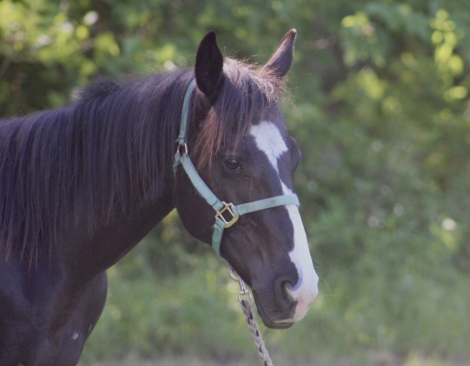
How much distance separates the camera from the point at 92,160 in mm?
2170

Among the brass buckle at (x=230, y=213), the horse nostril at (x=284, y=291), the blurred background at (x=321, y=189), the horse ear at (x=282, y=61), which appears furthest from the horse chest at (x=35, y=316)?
the blurred background at (x=321, y=189)

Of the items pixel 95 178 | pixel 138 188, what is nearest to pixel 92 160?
pixel 95 178

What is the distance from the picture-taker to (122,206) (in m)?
2.16

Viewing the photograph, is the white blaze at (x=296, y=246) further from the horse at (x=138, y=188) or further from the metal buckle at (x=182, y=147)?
the metal buckle at (x=182, y=147)

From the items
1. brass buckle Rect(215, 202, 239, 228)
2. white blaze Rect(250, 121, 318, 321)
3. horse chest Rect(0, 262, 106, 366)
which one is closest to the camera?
white blaze Rect(250, 121, 318, 321)

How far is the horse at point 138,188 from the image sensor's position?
76.4 inches

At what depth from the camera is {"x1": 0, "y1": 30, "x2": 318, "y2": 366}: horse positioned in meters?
1.94

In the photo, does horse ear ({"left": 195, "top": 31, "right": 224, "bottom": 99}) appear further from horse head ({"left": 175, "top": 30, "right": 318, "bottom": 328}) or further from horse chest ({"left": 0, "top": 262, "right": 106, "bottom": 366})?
horse chest ({"left": 0, "top": 262, "right": 106, "bottom": 366})

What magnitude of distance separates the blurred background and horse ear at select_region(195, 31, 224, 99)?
6.00ft

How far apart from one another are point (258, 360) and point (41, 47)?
3035 mm

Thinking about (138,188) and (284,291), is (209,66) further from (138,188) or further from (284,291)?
(284,291)

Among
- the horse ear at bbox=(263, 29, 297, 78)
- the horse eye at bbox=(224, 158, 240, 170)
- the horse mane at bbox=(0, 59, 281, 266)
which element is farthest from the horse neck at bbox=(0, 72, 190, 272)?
the horse ear at bbox=(263, 29, 297, 78)

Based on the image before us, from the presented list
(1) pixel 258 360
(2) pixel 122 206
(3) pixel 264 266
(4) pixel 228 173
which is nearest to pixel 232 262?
(3) pixel 264 266

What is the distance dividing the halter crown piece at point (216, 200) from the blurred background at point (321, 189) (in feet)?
6.08
